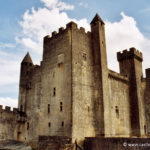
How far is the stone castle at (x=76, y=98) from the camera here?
21938 millimetres

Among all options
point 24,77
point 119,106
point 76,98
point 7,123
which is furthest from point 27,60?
point 119,106

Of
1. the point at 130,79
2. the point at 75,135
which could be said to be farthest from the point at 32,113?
the point at 130,79

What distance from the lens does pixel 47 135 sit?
23.2 m

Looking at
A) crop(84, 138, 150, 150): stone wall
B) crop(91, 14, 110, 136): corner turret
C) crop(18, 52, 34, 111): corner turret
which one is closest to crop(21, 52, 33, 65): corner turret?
crop(18, 52, 34, 111): corner turret

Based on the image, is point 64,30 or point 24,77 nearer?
point 64,30

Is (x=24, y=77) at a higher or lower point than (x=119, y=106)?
higher

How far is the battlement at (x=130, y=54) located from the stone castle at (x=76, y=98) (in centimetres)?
131

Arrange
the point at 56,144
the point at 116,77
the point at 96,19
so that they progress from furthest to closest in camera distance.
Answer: the point at 116,77
the point at 96,19
the point at 56,144

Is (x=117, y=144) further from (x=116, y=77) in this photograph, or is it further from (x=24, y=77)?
(x=24, y=77)

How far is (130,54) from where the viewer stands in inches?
1278

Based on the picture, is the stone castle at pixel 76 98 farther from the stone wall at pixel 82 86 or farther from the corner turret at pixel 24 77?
the corner turret at pixel 24 77

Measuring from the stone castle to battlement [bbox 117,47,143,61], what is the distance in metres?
1.31

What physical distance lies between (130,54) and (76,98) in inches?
585

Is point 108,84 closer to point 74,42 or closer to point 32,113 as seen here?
point 74,42
